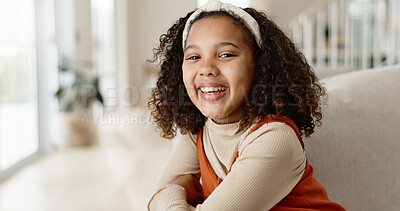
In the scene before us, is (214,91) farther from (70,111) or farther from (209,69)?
(70,111)

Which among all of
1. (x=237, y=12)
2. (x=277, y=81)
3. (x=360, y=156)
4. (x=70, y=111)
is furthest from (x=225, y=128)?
(x=70, y=111)

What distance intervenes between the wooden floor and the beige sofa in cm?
141

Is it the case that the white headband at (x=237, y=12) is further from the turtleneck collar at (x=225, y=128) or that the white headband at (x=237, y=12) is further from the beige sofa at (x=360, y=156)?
the beige sofa at (x=360, y=156)

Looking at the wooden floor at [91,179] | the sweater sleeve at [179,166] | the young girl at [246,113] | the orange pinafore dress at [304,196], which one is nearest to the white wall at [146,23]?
the wooden floor at [91,179]

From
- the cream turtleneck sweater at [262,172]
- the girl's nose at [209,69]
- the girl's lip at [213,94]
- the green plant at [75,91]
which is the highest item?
the girl's nose at [209,69]

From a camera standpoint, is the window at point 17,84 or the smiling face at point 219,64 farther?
the window at point 17,84

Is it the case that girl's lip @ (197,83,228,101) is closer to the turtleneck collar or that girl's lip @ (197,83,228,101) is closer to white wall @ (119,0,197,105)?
the turtleneck collar

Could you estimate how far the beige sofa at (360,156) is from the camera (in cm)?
114

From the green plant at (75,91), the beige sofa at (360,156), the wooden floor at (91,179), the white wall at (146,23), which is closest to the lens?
the beige sofa at (360,156)

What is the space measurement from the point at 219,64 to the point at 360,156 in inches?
20.9

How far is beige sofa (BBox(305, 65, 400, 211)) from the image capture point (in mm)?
1137

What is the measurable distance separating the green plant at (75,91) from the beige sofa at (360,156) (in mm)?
2955

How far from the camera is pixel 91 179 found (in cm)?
290

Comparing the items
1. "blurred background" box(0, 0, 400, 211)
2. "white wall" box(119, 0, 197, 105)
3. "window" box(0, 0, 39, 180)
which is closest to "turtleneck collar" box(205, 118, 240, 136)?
"blurred background" box(0, 0, 400, 211)
